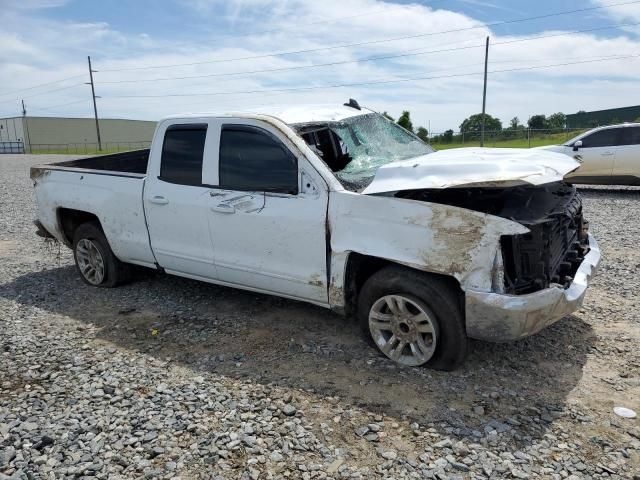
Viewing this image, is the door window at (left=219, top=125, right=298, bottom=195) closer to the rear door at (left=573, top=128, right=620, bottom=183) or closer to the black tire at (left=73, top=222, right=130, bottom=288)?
the black tire at (left=73, top=222, right=130, bottom=288)

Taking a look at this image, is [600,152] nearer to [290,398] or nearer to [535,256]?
[535,256]

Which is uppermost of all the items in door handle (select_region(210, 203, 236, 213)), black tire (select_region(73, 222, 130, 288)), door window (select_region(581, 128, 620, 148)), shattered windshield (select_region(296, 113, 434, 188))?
shattered windshield (select_region(296, 113, 434, 188))

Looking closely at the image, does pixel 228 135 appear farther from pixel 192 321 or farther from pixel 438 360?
pixel 438 360

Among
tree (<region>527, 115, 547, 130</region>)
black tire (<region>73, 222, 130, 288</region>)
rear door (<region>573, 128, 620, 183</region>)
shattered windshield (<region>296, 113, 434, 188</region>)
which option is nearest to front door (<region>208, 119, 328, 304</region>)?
shattered windshield (<region>296, 113, 434, 188</region>)

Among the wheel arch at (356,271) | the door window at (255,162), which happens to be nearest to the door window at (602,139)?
the wheel arch at (356,271)

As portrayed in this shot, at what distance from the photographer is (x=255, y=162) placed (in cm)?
439

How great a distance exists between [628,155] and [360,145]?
956 cm

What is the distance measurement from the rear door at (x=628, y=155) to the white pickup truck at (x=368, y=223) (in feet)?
27.4

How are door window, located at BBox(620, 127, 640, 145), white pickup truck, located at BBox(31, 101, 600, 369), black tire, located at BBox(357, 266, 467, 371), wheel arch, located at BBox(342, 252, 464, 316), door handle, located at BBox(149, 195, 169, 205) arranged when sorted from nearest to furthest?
white pickup truck, located at BBox(31, 101, 600, 369) → black tire, located at BBox(357, 266, 467, 371) → wheel arch, located at BBox(342, 252, 464, 316) → door handle, located at BBox(149, 195, 169, 205) → door window, located at BBox(620, 127, 640, 145)

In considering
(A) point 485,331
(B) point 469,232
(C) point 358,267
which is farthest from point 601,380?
(C) point 358,267

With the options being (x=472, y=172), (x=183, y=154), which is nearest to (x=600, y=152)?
(x=472, y=172)

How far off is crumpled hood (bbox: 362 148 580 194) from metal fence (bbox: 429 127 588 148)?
2380 cm

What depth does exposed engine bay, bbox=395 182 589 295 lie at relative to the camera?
11.3 feet

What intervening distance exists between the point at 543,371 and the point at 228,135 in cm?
315
